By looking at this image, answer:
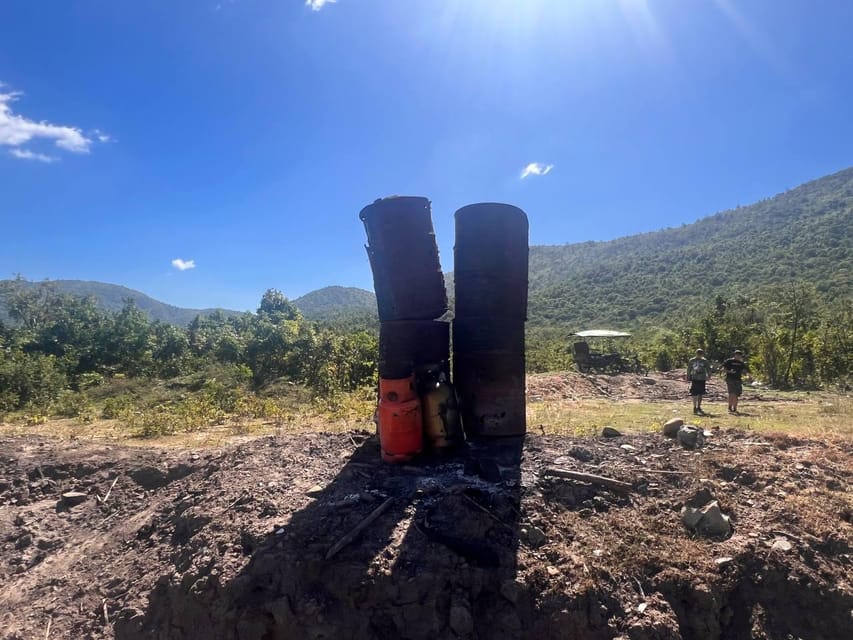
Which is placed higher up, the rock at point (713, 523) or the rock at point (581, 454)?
the rock at point (581, 454)


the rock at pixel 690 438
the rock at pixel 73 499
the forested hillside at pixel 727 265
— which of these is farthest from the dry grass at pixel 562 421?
the forested hillside at pixel 727 265

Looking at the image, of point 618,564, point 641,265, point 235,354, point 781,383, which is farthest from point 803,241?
point 618,564

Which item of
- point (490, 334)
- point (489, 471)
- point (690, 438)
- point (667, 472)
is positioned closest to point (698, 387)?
point (690, 438)

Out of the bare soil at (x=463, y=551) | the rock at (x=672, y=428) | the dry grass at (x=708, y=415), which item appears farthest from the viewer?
the dry grass at (x=708, y=415)

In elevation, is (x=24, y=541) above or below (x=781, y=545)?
below

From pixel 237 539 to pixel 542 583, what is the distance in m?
2.24

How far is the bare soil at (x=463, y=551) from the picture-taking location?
3.08m

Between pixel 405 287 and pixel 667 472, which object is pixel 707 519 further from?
pixel 405 287

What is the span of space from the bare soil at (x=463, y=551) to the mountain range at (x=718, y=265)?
85.5 feet

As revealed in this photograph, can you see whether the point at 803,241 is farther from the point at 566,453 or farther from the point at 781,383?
the point at 566,453

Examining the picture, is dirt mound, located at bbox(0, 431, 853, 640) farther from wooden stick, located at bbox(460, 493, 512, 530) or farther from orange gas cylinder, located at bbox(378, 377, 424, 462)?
orange gas cylinder, located at bbox(378, 377, 424, 462)

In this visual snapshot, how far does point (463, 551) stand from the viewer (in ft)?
11.1

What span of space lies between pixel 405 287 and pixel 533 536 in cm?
239

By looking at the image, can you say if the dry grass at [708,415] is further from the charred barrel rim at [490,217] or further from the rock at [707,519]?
the charred barrel rim at [490,217]
